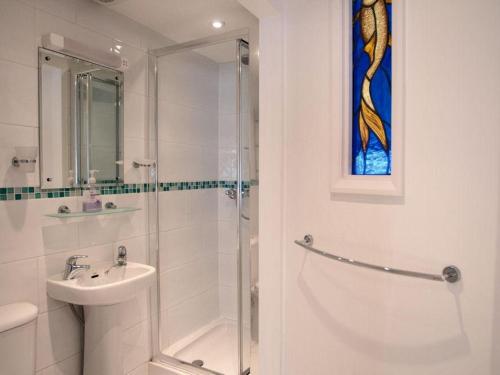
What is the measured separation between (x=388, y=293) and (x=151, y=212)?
5.31 feet

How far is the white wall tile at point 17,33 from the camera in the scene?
146 centimetres

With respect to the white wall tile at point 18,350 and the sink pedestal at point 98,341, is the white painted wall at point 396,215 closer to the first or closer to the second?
the sink pedestal at point 98,341

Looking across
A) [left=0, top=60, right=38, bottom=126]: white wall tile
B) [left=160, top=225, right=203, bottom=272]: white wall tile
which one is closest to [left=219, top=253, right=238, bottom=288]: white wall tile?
[left=160, top=225, right=203, bottom=272]: white wall tile

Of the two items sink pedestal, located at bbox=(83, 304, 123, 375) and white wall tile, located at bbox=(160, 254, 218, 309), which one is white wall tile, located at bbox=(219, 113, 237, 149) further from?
sink pedestal, located at bbox=(83, 304, 123, 375)

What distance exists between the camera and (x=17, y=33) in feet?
4.94

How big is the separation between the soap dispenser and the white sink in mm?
351

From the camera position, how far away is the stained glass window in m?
1.07

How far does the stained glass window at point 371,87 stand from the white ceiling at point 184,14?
2.69 ft

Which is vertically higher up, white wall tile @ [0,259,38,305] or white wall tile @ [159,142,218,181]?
white wall tile @ [159,142,218,181]

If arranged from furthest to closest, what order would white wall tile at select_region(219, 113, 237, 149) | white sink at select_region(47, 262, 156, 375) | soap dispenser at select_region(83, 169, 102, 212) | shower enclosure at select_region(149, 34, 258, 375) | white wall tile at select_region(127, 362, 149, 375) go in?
white wall tile at select_region(219, 113, 237, 149), white wall tile at select_region(127, 362, 149, 375), shower enclosure at select_region(149, 34, 258, 375), soap dispenser at select_region(83, 169, 102, 212), white sink at select_region(47, 262, 156, 375)

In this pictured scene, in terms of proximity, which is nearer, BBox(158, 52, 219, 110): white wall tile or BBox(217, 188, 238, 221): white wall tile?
BBox(158, 52, 219, 110): white wall tile

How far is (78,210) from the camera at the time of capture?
178 cm

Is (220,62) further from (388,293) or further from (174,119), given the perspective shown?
(388,293)

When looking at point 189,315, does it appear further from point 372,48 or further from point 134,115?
point 372,48
